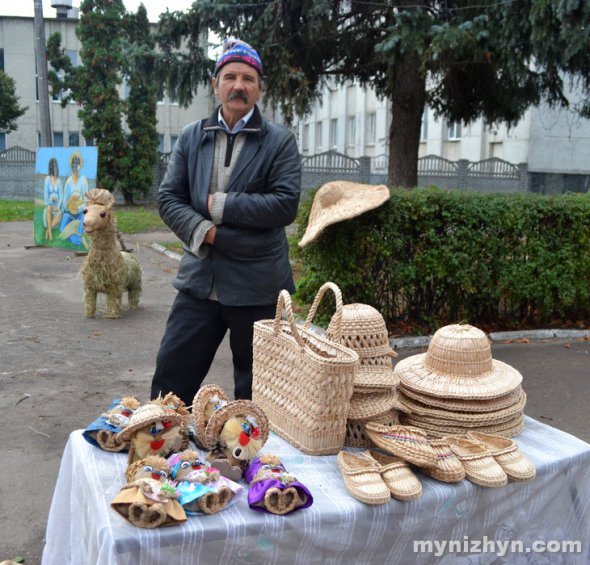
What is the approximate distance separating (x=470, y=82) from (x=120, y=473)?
1052 centimetres

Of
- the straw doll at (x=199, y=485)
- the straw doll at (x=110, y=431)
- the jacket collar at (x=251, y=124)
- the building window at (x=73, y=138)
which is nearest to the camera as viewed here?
the straw doll at (x=199, y=485)

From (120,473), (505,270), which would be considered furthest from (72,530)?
(505,270)

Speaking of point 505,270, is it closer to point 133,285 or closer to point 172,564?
point 133,285

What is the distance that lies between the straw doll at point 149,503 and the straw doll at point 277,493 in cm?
23

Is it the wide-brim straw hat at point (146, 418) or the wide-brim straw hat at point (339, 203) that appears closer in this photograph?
the wide-brim straw hat at point (146, 418)

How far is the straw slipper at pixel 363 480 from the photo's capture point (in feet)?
6.88

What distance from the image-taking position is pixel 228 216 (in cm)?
297

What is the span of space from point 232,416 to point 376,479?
534 mm

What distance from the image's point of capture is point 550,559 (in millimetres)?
2562

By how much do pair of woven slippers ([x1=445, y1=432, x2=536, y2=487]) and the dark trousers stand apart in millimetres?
1132

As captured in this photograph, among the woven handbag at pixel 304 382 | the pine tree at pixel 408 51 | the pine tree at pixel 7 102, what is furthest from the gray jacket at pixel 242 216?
the pine tree at pixel 7 102

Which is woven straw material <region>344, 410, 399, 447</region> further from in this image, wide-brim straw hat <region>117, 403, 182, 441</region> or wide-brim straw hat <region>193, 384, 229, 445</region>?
wide-brim straw hat <region>117, 403, 182, 441</region>

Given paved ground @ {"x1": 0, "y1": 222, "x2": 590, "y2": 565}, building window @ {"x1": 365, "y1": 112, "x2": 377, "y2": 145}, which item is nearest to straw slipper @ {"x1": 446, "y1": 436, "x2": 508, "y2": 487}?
paved ground @ {"x1": 0, "y1": 222, "x2": 590, "y2": 565}

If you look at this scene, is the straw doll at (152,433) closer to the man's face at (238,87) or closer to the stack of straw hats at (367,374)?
the stack of straw hats at (367,374)
